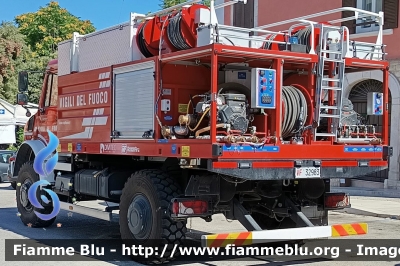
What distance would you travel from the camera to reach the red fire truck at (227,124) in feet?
24.2

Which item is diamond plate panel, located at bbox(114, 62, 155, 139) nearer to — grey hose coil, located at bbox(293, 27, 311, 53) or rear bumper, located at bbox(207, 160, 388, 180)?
rear bumper, located at bbox(207, 160, 388, 180)

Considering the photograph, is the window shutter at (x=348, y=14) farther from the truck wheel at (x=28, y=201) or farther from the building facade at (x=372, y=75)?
the truck wheel at (x=28, y=201)

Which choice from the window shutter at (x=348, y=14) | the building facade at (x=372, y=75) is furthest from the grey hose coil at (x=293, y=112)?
the window shutter at (x=348, y=14)

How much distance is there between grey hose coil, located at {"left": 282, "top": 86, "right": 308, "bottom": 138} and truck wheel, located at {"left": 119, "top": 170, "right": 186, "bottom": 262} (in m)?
1.59

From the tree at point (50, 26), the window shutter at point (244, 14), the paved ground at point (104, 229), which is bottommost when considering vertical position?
the paved ground at point (104, 229)

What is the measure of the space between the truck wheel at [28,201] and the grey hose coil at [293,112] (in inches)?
200

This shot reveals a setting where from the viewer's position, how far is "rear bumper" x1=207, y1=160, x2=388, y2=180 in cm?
705

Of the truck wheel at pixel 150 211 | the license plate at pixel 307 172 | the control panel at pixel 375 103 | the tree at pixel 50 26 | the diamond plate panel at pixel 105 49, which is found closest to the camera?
the license plate at pixel 307 172

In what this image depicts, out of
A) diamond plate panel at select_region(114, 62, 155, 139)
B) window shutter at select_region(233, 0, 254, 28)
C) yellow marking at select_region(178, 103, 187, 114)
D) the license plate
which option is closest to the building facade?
window shutter at select_region(233, 0, 254, 28)

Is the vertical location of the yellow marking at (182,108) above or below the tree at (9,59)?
below

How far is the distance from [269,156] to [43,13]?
139 feet

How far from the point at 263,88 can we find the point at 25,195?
5851 mm

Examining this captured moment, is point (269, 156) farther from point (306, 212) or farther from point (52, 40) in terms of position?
point (52, 40)

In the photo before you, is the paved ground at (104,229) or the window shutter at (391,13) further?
the window shutter at (391,13)
